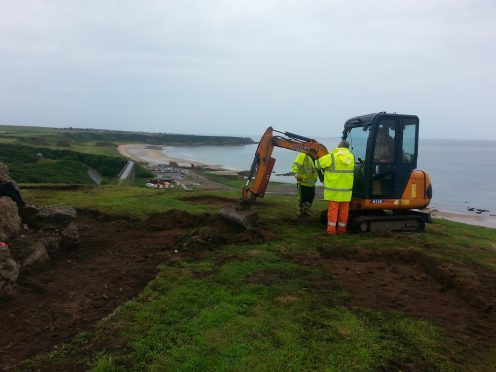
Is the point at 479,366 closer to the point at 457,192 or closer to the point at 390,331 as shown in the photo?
the point at 390,331

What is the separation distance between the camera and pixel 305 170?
1149 centimetres

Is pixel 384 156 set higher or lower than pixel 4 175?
higher

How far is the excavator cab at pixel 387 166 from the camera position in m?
10.0

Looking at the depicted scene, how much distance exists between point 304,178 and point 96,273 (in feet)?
20.5

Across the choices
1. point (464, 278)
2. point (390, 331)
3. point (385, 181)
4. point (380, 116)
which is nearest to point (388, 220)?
point (385, 181)

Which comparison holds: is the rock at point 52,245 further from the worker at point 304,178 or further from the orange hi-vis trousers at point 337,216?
the worker at point 304,178

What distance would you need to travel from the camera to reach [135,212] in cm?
1193

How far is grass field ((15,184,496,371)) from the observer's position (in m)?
4.37

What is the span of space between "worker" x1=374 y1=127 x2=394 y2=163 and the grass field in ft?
8.83

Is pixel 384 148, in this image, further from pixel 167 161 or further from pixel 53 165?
pixel 167 161

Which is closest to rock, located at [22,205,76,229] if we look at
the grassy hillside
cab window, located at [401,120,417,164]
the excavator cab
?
the excavator cab

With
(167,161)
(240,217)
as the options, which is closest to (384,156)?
(240,217)

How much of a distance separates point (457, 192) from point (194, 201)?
38195 mm

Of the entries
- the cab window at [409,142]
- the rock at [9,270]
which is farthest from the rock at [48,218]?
the cab window at [409,142]
